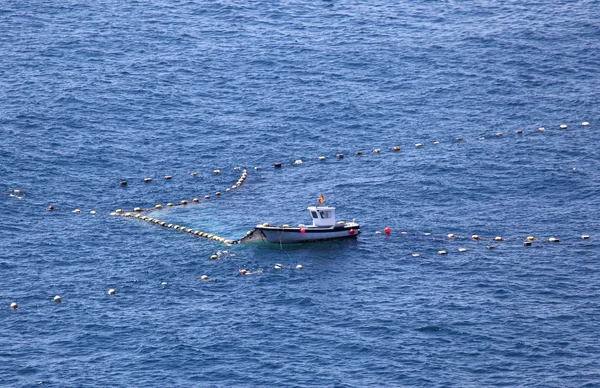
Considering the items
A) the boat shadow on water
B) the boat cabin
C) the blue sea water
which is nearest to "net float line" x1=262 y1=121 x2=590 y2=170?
the blue sea water

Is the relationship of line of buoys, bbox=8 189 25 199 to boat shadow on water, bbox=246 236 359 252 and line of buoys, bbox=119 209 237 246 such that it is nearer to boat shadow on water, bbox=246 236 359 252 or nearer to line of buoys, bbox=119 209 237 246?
line of buoys, bbox=119 209 237 246

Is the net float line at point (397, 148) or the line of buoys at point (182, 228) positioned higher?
the net float line at point (397, 148)

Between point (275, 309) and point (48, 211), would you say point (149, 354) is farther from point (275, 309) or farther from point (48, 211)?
point (48, 211)

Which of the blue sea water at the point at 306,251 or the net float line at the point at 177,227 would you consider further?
the net float line at the point at 177,227

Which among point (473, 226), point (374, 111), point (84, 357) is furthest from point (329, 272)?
point (374, 111)

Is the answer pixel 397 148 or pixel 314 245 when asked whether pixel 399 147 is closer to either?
pixel 397 148

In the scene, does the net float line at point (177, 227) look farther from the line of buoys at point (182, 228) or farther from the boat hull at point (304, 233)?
the boat hull at point (304, 233)

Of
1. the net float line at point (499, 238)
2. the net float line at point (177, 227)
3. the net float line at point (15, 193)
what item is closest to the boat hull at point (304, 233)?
the net float line at point (177, 227)
